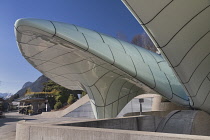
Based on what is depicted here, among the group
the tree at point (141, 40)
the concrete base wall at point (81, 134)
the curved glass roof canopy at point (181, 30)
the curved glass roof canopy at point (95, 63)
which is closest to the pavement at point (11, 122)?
the concrete base wall at point (81, 134)

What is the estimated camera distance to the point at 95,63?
15062 millimetres

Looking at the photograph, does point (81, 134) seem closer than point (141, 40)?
Yes

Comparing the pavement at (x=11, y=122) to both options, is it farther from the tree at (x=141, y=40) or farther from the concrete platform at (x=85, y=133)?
the tree at (x=141, y=40)

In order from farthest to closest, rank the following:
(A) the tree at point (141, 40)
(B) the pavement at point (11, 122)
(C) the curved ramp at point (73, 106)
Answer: (A) the tree at point (141, 40) → (C) the curved ramp at point (73, 106) → (B) the pavement at point (11, 122)

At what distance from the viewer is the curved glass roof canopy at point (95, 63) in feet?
38.2

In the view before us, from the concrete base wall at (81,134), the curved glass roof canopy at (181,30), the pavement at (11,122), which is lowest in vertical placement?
the pavement at (11,122)

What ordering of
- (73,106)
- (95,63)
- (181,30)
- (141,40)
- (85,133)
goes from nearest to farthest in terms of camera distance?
(85,133) → (181,30) → (95,63) → (73,106) → (141,40)

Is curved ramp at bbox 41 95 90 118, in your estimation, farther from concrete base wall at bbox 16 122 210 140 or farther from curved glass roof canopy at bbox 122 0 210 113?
concrete base wall at bbox 16 122 210 140

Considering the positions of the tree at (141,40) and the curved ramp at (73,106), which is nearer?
the curved ramp at (73,106)

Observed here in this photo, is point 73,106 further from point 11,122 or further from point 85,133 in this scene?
point 85,133

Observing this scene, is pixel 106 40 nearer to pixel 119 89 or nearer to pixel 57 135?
pixel 119 89

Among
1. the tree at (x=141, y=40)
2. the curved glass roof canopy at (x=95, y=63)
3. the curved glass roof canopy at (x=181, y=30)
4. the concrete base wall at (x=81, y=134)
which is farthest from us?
the tree at (x=141, y=40)

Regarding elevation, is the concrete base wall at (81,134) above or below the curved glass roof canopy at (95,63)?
below

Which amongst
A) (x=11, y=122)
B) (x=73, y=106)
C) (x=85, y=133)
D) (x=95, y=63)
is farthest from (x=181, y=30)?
(x=73, y=106)
